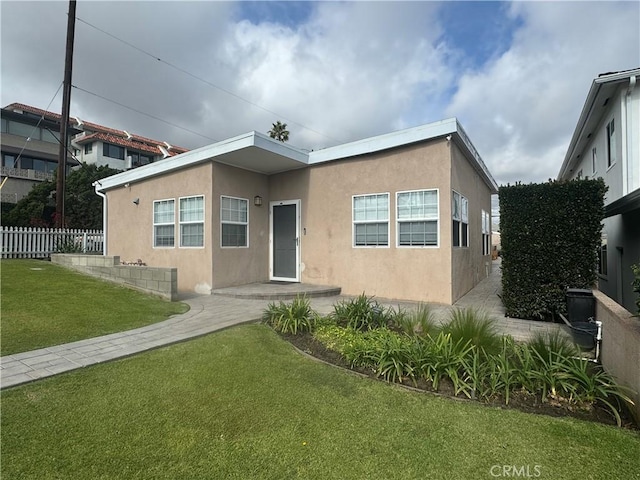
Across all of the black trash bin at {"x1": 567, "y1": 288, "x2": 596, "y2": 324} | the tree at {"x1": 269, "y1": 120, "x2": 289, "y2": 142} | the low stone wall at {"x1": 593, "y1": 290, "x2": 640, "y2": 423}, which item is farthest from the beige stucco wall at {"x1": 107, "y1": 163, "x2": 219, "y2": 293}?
the tree at {"x1": 269, "y1": 120, "x2": 289, "y2": 142}

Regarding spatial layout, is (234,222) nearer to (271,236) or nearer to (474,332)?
(271,236)

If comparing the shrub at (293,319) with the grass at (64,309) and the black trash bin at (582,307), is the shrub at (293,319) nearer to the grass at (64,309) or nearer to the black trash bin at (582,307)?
the grass at (64,309)

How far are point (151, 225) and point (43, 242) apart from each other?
6.19 m

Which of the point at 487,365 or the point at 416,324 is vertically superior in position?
the point at 416,324

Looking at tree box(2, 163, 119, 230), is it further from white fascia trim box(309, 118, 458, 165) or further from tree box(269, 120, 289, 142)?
white fascia trim box(309, 118, 458, 165)

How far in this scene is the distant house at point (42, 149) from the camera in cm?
2886

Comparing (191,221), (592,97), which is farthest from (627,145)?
(191,221)

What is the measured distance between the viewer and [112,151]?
33062 millimetres

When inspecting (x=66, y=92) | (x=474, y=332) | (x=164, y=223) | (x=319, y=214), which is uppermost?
(x=66, y=92)

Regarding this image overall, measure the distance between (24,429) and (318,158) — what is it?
26.2 feet

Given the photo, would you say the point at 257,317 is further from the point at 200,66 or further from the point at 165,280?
the point at 200,66

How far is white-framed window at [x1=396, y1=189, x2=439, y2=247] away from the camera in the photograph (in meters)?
7.73

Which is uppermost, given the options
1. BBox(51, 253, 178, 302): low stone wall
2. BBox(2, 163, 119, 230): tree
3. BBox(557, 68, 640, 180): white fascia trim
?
BBox(557, 68, 640, 180): white fascia trim

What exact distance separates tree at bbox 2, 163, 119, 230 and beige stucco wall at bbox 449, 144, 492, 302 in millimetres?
18780
